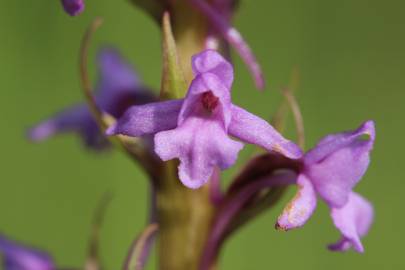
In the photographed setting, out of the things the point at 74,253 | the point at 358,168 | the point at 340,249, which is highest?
the point at 358,168

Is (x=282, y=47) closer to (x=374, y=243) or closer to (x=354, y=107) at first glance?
(x=354, y=107)

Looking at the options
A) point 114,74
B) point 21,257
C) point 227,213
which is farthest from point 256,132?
point 114,74

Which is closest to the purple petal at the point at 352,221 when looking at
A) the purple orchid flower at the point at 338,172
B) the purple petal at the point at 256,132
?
the purple orchid flower at the point at 338,172

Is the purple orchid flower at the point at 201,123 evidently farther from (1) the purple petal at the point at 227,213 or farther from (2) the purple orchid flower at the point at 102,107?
(2) the purple orchid flower at the point at 102,107

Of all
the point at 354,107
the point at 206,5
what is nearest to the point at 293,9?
the point at 354,107

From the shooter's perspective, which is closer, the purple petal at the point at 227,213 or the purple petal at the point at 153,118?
the purple petal at the point at 153,118

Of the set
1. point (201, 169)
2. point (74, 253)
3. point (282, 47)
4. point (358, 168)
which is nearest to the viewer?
point (201, 169)
